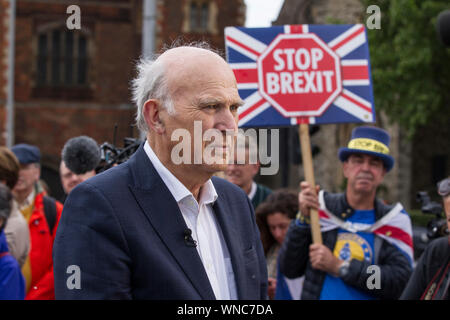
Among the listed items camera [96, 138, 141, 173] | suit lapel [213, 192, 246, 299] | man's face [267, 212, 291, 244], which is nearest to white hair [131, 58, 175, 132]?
suit lapel [213, 192, 246, 299]

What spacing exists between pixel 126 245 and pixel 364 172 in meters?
2.78

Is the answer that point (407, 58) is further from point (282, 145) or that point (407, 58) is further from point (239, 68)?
point (239, 68)

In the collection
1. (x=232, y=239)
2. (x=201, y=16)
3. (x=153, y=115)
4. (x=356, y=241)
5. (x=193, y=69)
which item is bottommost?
(x=356, y=241)

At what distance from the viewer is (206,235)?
223cm

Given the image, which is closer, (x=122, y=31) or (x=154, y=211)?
(x=154, y=211)

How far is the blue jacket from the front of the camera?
12.9 feet

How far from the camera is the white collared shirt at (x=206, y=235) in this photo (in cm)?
216

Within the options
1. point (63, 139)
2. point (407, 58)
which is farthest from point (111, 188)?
point (63, 139)

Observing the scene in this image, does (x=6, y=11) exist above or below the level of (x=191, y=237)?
above

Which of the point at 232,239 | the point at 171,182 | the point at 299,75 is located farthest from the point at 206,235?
the point at 299,75

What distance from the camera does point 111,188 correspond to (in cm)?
210

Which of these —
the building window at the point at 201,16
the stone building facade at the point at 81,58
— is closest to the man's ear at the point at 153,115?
the stone building facade at the point at 81,58

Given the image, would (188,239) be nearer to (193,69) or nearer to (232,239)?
(232,239)
